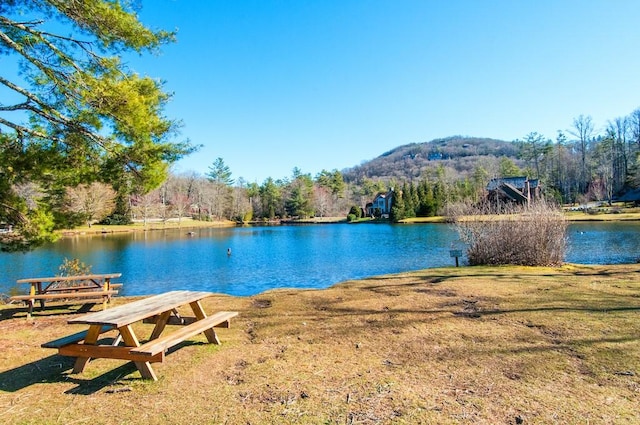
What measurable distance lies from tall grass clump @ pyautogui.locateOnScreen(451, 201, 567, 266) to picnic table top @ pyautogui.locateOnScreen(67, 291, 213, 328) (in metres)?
11.5

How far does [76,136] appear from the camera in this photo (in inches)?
272

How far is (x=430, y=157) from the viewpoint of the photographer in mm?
168000

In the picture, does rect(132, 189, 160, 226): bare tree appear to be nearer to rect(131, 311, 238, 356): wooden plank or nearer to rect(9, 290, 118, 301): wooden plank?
rect(9, 290, 118, 301): wooden plank

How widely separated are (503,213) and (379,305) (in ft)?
30.7

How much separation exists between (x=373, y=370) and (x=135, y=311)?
9.55 ft

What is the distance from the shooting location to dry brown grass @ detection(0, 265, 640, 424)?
3.39 meters

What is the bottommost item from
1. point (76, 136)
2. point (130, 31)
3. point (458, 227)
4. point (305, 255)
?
point (305, 255)

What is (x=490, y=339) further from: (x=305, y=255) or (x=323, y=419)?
(x=305, y=255)

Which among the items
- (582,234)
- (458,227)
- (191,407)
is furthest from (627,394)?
(582,234)

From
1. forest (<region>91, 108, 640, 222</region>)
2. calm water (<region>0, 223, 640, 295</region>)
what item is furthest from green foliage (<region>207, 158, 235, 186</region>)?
calm water (<region>0, 223, 640, 295</region>)

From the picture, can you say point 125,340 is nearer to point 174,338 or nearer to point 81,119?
point 174,338

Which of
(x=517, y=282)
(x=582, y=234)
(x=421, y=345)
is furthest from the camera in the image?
(x=582, y=234)

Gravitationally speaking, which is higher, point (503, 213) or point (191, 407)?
point (503, 213)

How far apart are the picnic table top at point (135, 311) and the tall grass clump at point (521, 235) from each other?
37.9 ft
